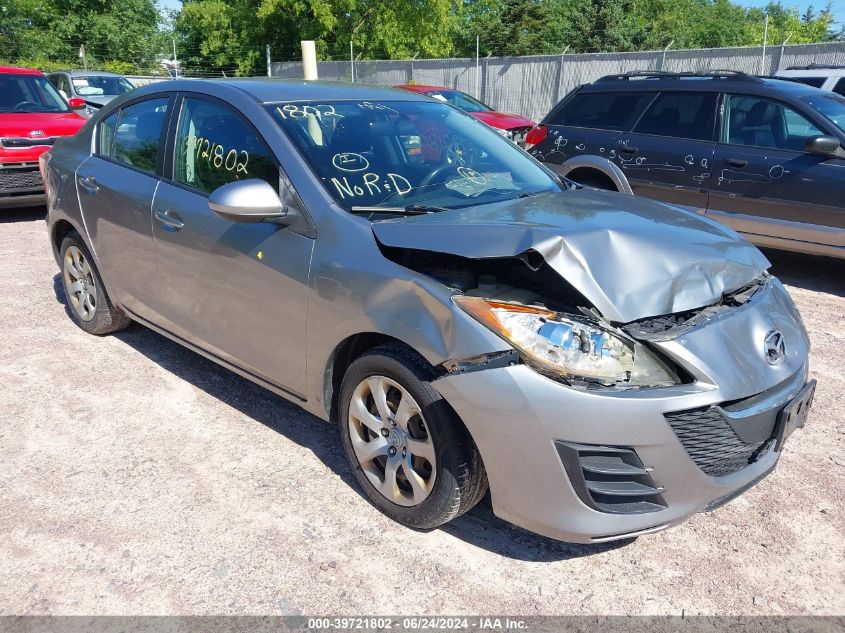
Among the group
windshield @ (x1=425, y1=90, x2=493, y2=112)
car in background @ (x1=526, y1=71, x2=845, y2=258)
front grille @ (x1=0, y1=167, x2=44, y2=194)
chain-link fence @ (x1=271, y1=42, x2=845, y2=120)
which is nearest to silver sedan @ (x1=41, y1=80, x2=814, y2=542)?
car in background @ (x1=526, y1=71, x2=845, y2=258)

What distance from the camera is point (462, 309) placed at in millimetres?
2492

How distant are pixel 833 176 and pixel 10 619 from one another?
251 inches

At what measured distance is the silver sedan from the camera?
2.38m

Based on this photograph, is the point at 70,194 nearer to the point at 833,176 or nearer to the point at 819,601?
the point at 819,601

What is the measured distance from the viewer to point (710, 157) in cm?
663

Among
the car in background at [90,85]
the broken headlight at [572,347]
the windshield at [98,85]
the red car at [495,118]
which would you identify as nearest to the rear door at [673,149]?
the broken headlight at [572,347]

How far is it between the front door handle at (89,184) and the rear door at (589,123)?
4.75 m

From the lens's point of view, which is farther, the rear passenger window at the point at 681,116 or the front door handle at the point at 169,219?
the rear passenger window at the point at 681,116

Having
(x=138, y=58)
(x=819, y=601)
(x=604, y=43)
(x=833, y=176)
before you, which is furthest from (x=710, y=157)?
(x=138, y=58)

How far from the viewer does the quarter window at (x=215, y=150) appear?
3328mm

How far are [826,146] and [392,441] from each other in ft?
16.5

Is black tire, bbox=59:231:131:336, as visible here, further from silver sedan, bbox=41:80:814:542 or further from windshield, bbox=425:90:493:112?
windshield, bbox=425:90:493:112

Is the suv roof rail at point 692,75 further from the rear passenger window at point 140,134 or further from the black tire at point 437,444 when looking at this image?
the black tire at point 437,444

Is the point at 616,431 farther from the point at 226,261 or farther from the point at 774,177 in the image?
the point at 774,177
